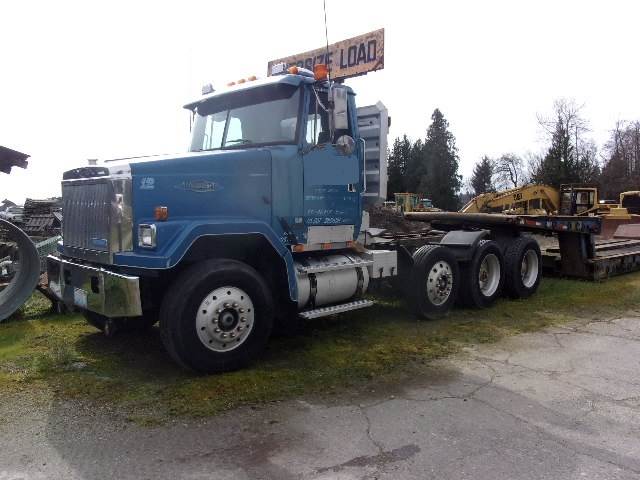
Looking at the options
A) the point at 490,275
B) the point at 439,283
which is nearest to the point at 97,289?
the point at 439,283

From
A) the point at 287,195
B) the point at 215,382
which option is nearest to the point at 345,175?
the point at 287,195

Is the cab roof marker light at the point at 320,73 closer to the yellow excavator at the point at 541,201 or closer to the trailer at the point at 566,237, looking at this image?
the trailer at the point at 566,237

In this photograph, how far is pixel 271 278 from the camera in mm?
6070

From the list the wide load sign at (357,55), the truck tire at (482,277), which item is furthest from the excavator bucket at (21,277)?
the truck tire at (482,277)

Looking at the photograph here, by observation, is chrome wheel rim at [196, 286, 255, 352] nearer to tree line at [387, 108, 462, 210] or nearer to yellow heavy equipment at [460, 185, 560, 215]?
yellow heavy equipment at [460, 185, 560, 215]

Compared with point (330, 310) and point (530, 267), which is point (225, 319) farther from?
point (530, 267)

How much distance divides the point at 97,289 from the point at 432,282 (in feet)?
14.7

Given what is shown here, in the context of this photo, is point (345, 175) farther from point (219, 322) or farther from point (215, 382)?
point (215, 382)

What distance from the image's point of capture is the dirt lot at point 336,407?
3658 millimetres

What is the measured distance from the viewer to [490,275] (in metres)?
9.29

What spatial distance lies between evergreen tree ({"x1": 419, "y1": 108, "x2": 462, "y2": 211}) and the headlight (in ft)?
197

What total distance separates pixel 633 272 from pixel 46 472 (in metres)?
12.8

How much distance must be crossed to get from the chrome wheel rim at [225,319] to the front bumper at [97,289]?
0.59 m

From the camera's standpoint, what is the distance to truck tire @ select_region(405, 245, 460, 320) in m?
7.56
